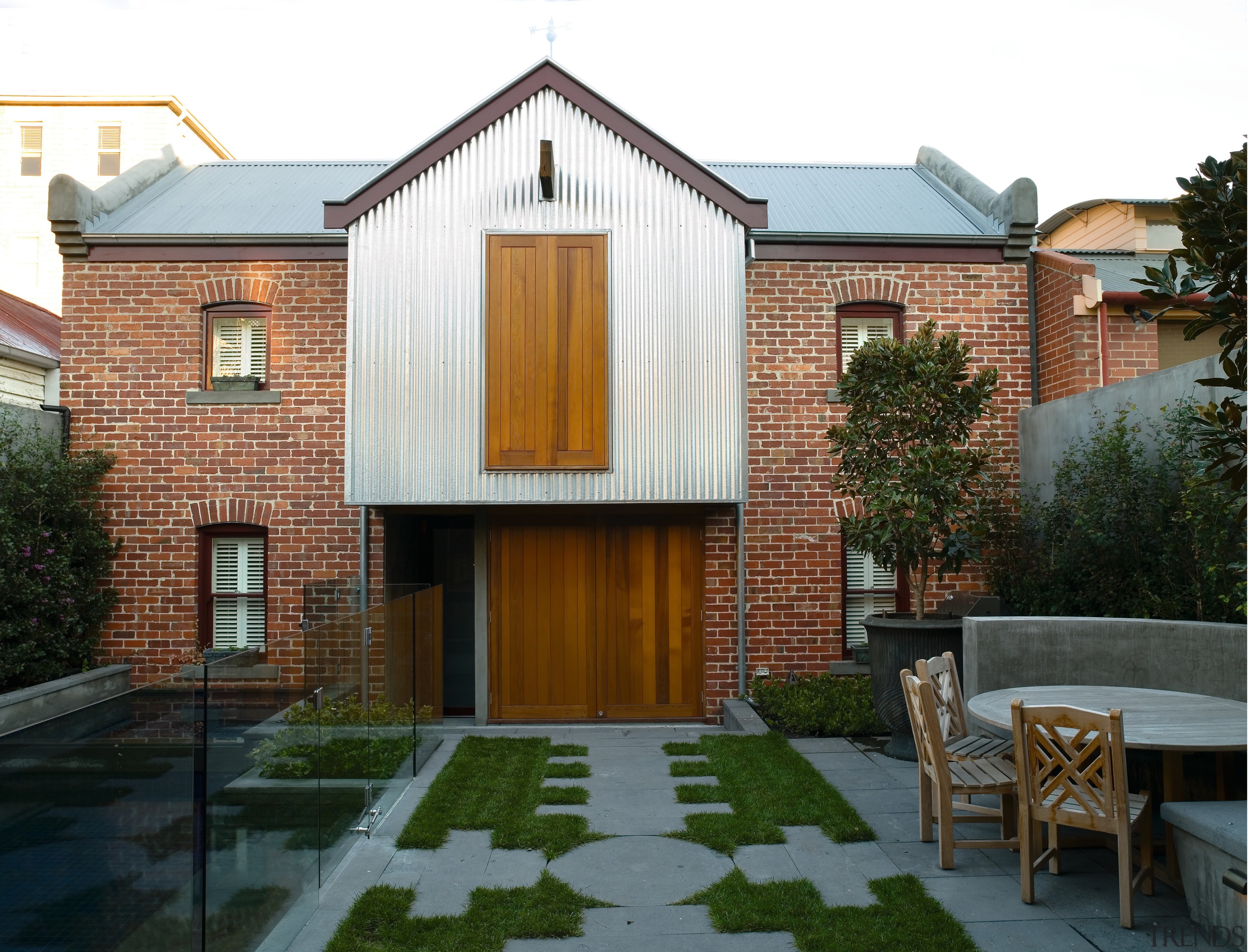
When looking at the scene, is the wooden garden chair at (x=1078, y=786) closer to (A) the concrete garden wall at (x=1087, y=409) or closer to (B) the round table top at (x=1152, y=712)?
(B) the round table top at (x=1152, y=712)

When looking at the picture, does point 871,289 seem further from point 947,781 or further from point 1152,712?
point 947,781

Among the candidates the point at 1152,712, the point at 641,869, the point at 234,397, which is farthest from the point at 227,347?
the point at 1152,712

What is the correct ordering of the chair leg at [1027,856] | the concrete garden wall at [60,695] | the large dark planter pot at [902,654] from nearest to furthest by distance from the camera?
the chair leg at [1027,856] → the large dark planter pot at [902,654] → the concrete garden wall at [60,695]

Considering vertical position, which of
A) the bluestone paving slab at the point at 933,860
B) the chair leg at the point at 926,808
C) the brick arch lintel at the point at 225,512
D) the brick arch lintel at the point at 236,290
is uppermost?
the brick arch lintel at the point at 236,290

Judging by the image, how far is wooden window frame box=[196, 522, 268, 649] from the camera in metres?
11.1

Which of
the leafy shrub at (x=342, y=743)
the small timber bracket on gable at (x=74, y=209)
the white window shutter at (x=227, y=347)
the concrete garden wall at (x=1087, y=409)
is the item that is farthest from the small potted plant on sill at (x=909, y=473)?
the small timber bracket on gable at (x=74, y=209)

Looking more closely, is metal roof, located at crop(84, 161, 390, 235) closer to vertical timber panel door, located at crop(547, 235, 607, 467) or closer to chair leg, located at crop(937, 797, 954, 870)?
vertical timber panel door, located at crop(547, 235, 607, 467)

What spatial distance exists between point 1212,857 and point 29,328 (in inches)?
716

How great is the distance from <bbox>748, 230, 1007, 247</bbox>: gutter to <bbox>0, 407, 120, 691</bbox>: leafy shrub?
824cm

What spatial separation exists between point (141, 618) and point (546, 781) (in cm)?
598

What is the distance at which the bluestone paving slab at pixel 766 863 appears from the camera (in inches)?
218

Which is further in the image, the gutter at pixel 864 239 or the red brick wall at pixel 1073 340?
the gutter at pixel 864 239

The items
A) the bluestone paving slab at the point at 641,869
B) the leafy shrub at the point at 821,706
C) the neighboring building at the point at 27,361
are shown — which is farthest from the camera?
the neighboring building at the point at 27,361

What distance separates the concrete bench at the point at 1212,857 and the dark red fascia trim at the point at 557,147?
23.4 ft
